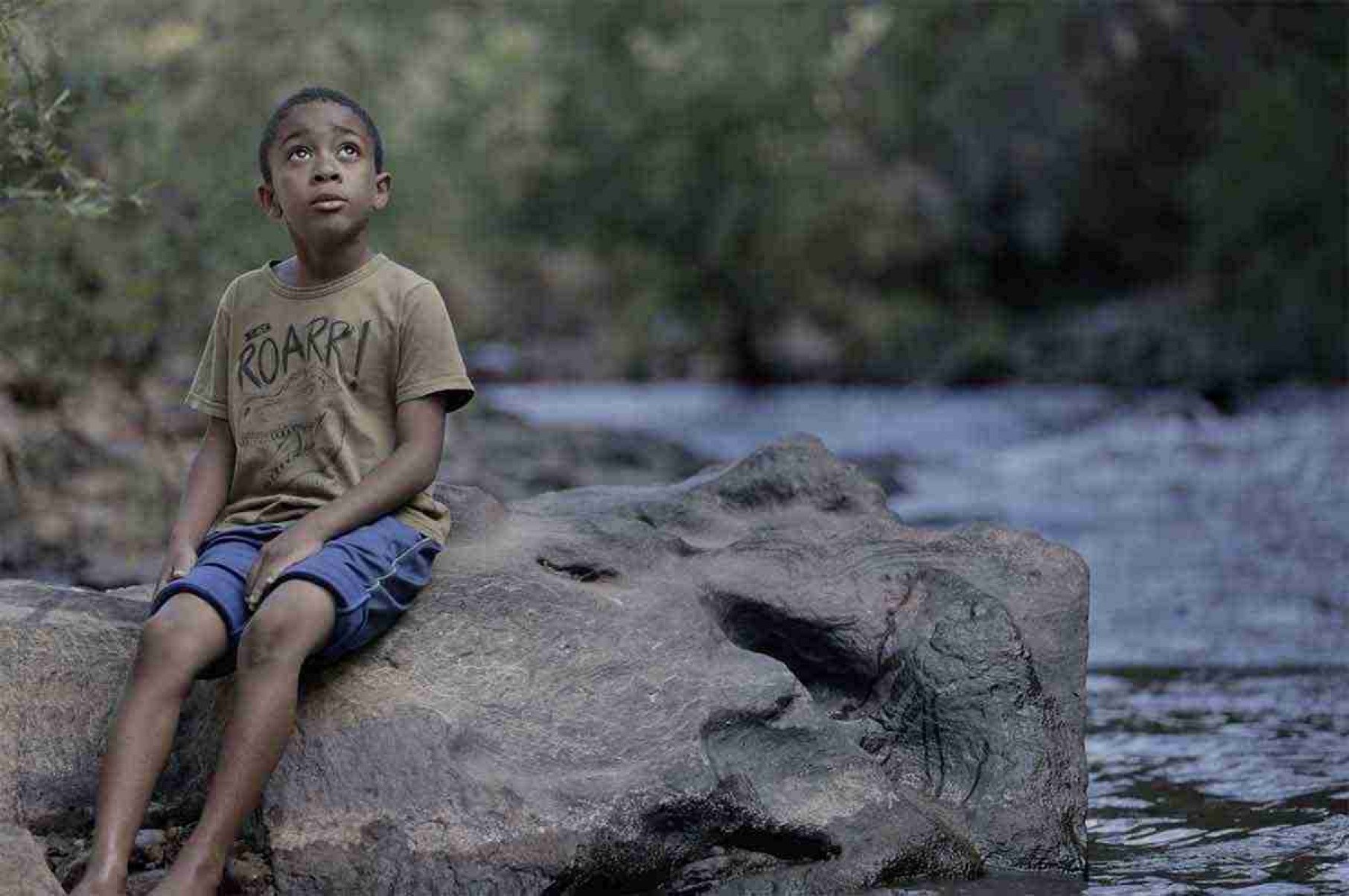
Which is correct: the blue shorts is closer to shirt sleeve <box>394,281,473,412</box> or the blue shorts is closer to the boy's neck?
shirt sleeve <box>394,281,473,412</box>

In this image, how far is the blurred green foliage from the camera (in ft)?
69.8

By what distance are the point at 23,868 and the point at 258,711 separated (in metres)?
0.50

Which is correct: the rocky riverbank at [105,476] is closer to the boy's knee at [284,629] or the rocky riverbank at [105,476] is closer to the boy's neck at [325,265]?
the boy's neck at [325,265]

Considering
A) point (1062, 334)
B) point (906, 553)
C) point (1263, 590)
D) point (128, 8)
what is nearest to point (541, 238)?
point (1062, 334)

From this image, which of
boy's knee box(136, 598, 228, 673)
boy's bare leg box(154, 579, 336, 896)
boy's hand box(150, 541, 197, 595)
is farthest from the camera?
boy's hand box(150, 541, 197, 595)

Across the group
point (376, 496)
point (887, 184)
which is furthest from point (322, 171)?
point (887, 184)

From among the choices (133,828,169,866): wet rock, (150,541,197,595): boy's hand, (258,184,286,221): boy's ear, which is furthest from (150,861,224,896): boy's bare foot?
(258,184,286,221): boy's ear

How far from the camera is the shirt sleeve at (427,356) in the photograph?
3.92m

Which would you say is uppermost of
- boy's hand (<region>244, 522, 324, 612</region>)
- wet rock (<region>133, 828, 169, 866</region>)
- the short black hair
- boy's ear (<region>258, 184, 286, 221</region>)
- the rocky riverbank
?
the short black hair

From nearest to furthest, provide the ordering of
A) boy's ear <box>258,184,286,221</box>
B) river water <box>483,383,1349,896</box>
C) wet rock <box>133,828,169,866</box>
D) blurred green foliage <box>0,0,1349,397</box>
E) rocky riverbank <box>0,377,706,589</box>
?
wet rock <box>133,828,169,866</box>
boy's ear <box>258,184,286,221</box>
river water <box>483,383,1349,896</box>
rocky riverbank <box>0,377,706,589</box>
blurred green foliage <box>0,0,1349,397</box>

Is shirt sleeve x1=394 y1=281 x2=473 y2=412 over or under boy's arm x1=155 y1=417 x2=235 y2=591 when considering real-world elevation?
over

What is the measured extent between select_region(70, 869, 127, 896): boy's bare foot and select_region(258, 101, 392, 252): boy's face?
1400mm

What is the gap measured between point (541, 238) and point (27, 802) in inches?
1075

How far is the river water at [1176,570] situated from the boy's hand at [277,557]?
1.50 meters
